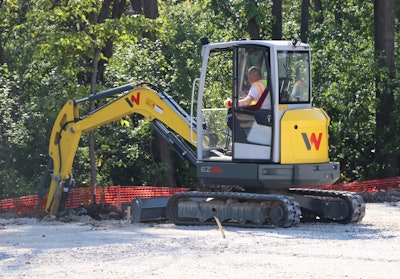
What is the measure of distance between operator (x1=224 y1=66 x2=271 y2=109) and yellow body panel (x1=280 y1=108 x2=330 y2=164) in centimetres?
39

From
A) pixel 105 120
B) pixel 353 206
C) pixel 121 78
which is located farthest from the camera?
pixel 121 78

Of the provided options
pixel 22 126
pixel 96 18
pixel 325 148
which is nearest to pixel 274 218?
pixel 325 148

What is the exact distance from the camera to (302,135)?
15.0 metres

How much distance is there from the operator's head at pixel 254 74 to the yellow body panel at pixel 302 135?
74cm

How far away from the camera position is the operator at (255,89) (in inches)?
591

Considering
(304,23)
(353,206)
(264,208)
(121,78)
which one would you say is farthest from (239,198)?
(304,23)

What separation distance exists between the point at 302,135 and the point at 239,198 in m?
1.44

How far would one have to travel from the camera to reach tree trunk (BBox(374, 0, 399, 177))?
24266 mm

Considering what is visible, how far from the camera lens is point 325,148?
50.4 ft

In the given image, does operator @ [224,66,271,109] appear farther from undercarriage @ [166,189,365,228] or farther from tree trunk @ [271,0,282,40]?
tree trunk @ [271,0,282,40]

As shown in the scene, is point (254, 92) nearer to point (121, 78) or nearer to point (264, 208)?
point (264, 208)

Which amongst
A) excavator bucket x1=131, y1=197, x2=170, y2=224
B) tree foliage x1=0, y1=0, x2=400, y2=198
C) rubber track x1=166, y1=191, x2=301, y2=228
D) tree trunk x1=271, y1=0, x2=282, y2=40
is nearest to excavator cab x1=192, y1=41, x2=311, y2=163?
rubber track x1=166, y1=191, x2=301, y2=228

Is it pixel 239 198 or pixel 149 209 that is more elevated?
pixel 239 198

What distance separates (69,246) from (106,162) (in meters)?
9.89
